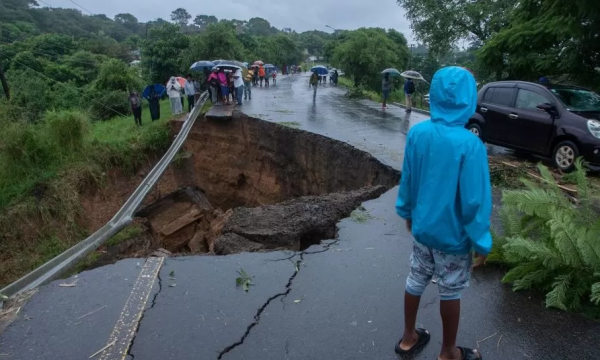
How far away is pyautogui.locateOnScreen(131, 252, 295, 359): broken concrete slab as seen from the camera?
329 centimetres

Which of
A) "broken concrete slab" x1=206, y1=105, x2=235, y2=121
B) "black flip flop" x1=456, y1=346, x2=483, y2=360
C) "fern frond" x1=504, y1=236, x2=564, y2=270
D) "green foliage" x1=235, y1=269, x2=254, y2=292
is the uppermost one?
"fern frond" x1=504, y1=236, x2=564, y2=270

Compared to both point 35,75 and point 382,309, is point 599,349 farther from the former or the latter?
point 35,75

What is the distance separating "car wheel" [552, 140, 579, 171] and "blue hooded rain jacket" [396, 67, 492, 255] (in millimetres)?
6620

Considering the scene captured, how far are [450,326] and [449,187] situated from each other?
963mm

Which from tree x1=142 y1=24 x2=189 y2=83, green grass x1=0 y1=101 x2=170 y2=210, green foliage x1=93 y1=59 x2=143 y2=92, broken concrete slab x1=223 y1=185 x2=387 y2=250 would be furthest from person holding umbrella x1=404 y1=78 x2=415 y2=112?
tree x1=142 y1=24 x2=189 y2=83

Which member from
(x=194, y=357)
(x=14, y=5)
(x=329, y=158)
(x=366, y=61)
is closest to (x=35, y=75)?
(x=366, y=61)

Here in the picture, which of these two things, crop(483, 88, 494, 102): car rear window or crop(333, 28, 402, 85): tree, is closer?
crop(483, 88, 494, 102): car rear window

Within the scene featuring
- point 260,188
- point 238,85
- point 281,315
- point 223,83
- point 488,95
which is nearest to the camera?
point 281,315

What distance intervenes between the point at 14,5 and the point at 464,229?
82.4 m

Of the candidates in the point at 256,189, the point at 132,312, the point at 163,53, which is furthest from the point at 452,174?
the point at 163,53

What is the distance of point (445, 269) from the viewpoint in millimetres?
2713

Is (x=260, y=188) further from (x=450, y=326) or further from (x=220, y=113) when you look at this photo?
(x=450, y=326)

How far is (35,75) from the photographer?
29.8 m

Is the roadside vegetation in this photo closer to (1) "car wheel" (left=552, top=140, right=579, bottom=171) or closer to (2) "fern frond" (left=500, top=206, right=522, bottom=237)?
(2) "fern frond" (left=500, top=206, right=522, bottom=237)
